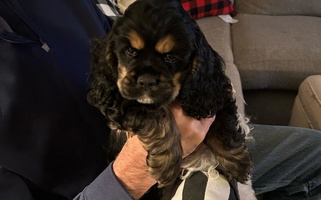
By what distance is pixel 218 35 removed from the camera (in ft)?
8.14

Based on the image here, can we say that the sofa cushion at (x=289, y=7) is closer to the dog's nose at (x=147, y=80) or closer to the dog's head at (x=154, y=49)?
the dog's head at (x=154, y=49)

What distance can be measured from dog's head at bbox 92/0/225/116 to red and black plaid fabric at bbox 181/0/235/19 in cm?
182

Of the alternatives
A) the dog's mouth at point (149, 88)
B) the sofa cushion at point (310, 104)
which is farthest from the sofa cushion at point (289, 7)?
the dog's mouth at point (149, 88)

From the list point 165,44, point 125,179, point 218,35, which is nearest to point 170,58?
point 165,44

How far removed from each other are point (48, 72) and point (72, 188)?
365 millimetres

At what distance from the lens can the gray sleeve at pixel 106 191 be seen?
92 centimetres

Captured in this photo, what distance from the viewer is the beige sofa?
2.16 m

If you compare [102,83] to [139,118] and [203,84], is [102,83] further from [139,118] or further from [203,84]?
[203,84]

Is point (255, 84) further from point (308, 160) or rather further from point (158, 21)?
point (158, 21)

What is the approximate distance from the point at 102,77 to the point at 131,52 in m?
0.17

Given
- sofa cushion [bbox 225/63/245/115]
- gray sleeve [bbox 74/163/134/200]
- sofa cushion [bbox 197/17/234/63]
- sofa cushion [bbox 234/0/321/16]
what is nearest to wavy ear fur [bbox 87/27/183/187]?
gray sleeve [bbox 74/163/134/200]

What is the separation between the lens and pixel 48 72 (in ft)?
3.20

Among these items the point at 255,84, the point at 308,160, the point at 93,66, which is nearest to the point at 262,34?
the point at 255,84

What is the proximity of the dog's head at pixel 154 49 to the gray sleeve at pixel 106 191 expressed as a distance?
0.79 ft
